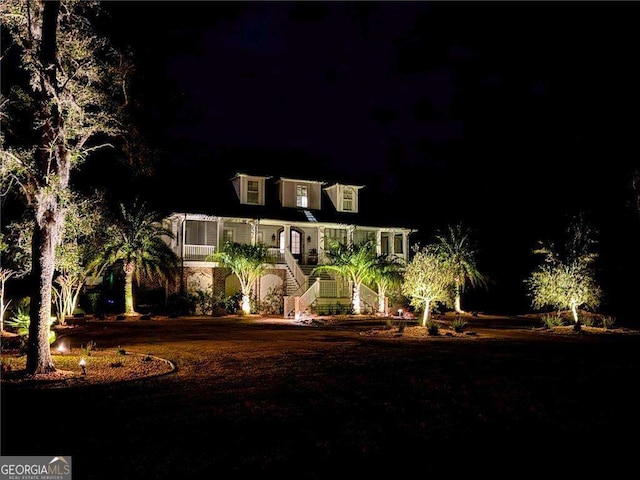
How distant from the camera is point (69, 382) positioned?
10078 mm

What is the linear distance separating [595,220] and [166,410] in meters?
33.2

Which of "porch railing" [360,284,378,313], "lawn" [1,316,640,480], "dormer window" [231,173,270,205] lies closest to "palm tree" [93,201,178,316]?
"dormer window" [231,173,270,205]

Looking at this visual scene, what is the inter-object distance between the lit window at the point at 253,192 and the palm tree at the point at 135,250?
6.71 m

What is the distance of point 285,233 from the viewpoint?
3412 cm

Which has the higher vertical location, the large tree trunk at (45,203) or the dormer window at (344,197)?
the dormer window at (344,197)

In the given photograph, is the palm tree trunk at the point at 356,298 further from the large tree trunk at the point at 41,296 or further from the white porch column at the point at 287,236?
the large tree trunk at the point at 41,296

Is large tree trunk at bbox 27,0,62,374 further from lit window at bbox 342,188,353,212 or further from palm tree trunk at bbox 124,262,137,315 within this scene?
lit window at bbox 342,188,353,212

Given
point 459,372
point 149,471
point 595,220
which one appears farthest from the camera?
point 595,220

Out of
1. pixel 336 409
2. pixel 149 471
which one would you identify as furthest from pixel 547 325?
pixel 149 471

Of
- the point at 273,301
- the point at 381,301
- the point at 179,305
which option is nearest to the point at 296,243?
the point at 273,301

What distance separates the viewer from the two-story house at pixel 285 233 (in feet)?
103

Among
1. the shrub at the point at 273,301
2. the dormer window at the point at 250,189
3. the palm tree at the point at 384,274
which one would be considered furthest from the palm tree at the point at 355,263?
the dormer window at the point at 250,189

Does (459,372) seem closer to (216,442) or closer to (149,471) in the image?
(216,442)

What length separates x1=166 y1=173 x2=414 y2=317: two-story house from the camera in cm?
3133
